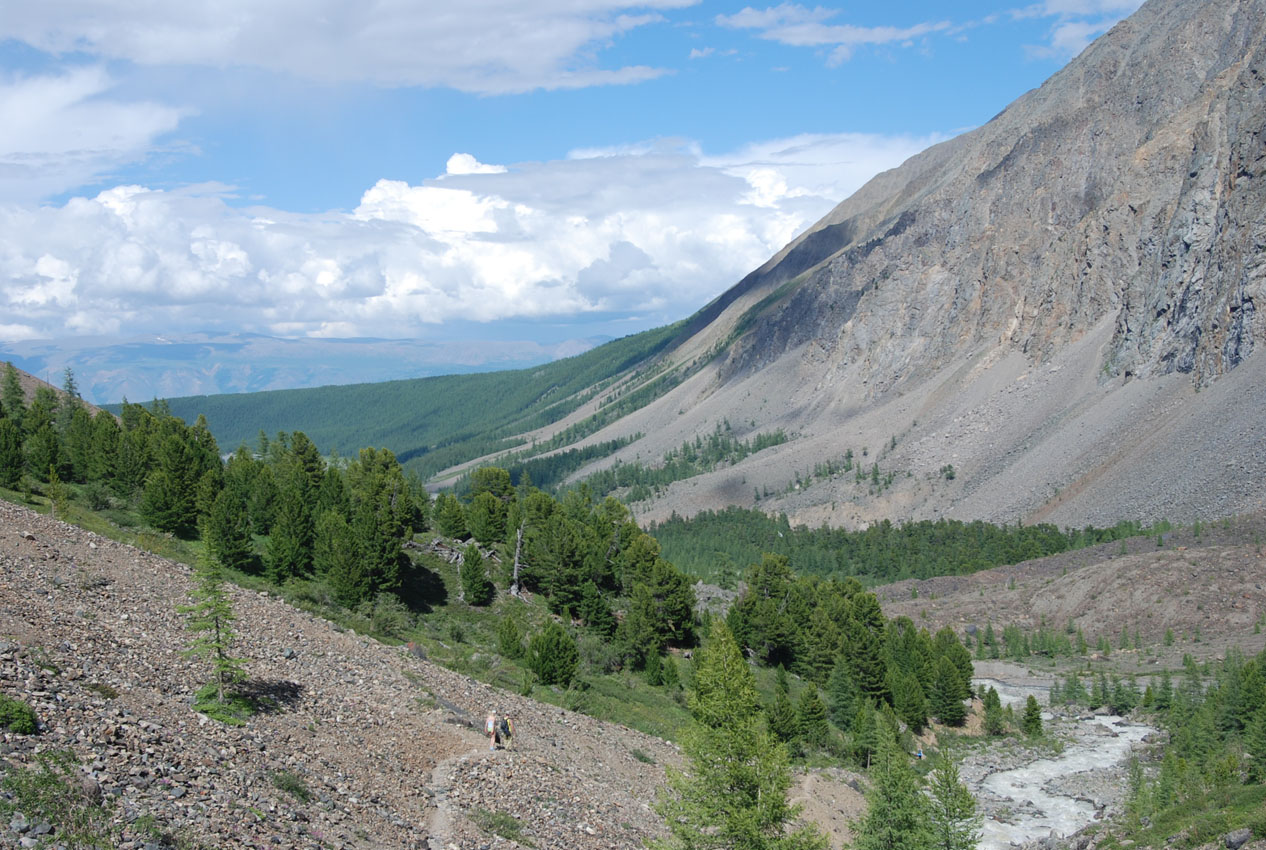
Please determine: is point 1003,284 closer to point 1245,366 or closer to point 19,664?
point 1245,366

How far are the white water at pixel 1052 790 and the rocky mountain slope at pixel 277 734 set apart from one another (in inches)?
858

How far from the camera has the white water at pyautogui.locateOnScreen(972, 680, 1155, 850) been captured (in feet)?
156

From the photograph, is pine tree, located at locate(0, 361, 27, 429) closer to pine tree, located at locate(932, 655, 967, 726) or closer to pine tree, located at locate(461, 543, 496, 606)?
pine tree, located at locate(461, 543, 496, 606)

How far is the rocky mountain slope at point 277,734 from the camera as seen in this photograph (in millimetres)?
19625

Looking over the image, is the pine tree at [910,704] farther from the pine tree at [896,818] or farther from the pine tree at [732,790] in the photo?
the pine tree at [732,790]

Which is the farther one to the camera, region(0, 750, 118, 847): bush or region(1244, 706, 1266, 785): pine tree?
region(1244, 706, 1266, 785): pine tree

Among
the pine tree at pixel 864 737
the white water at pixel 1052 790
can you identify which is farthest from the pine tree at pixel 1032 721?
the pine tree at pixel 864 737

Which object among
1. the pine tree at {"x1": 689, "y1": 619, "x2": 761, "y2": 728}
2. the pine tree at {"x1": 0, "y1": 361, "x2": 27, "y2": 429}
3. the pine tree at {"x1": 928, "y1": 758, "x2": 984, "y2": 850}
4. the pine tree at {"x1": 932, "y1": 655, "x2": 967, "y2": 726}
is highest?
the pine tree at {"x1": 0, "y1": 361, "x2": 27, "y2": 429}

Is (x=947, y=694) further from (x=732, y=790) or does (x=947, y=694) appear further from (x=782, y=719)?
(x=732, y=790)

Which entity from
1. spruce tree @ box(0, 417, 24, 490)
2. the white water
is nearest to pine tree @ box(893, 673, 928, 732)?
the white water

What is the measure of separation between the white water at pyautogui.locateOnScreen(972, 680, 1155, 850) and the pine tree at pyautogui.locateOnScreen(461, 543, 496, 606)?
103 ft

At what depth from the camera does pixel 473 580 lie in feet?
190

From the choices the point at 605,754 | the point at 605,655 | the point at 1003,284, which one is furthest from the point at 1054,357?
the point at 605,754

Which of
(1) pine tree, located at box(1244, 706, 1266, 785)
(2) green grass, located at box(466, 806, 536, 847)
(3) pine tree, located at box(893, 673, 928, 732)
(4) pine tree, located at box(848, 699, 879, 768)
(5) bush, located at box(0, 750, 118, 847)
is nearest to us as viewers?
(5) bush, located at box(0, 750, 118, 847)
